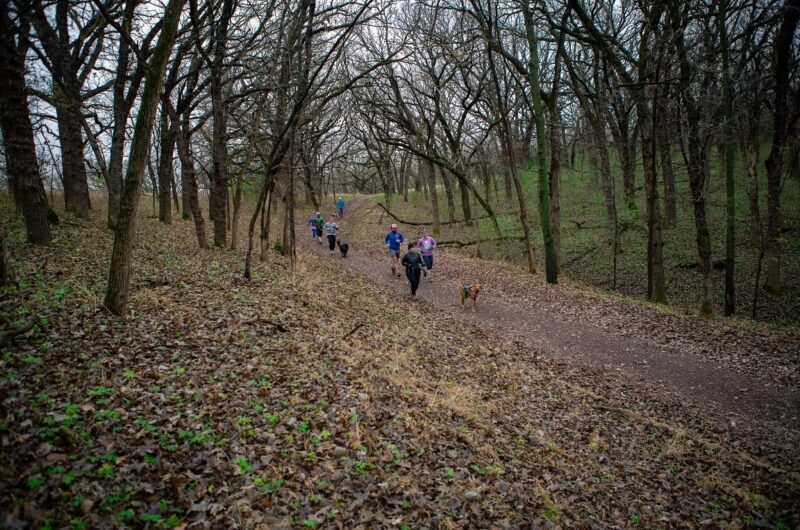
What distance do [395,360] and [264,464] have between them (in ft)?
11.9

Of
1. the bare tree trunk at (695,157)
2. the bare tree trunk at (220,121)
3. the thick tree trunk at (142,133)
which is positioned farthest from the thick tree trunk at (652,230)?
the thick tree trunk at (142,133)

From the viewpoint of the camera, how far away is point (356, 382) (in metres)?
6.33

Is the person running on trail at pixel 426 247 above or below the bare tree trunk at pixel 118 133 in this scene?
below

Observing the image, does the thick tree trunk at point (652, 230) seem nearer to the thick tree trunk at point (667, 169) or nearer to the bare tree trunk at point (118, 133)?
the thick tree trunk at point (667, 169)

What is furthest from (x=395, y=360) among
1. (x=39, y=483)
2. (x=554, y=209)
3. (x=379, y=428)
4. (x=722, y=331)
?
(x=554, y=209)

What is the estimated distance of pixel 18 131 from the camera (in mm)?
8453

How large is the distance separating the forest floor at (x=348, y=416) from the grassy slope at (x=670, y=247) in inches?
233

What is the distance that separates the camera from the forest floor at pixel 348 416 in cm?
366

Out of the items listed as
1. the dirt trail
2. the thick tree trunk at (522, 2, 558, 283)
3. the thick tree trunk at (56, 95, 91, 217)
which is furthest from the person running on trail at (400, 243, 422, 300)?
the thick tree trunk at (56, 95, 91, 217)

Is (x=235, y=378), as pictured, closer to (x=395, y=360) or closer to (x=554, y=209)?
(x=395, y=360)

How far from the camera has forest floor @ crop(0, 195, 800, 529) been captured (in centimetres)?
366

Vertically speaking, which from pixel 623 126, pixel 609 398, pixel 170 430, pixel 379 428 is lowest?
pixel 609 398

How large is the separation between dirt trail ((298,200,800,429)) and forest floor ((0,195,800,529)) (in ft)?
0.22

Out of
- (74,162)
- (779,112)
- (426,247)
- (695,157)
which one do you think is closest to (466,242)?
(426,247)
